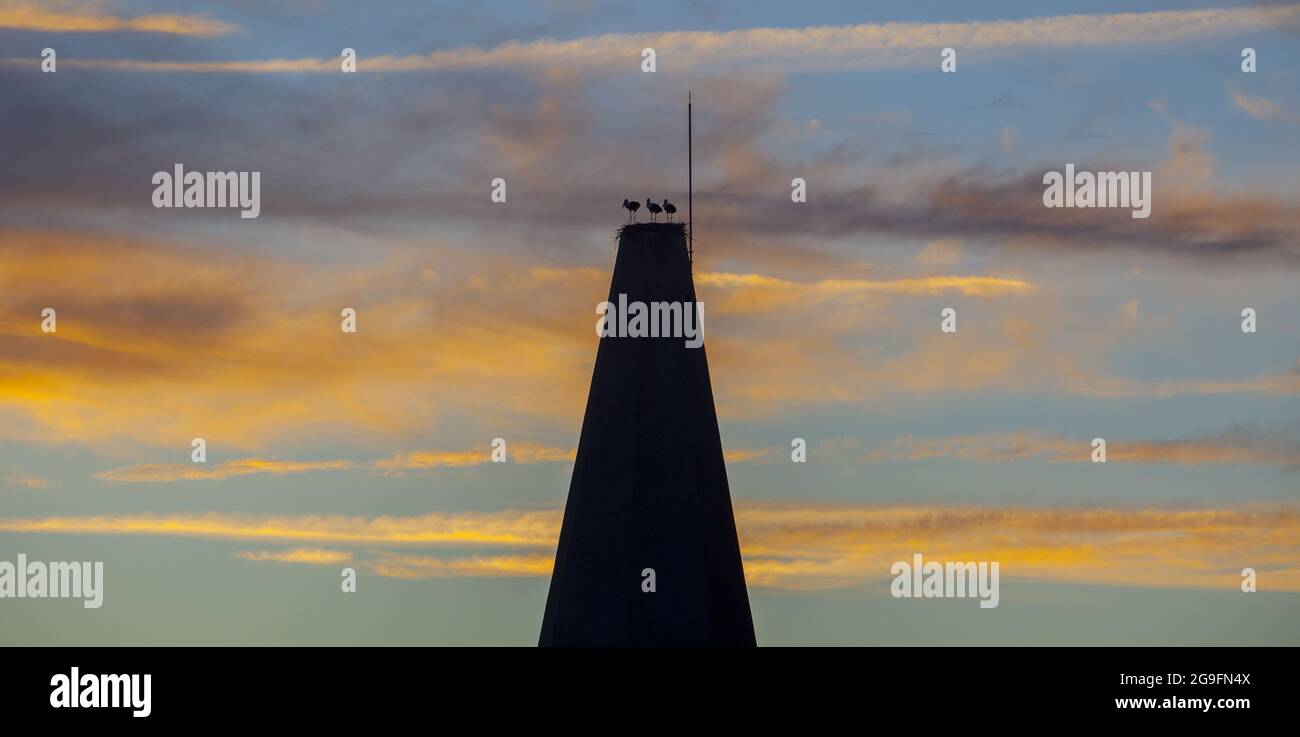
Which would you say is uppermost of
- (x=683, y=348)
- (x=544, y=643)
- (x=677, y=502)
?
(x=683, y=348)

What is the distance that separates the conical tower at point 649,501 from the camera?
90125 mm

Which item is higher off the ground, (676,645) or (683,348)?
(683,348)

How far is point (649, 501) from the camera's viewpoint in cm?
9112

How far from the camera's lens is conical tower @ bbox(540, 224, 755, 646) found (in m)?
90.1

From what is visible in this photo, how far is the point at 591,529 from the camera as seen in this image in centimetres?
9131
